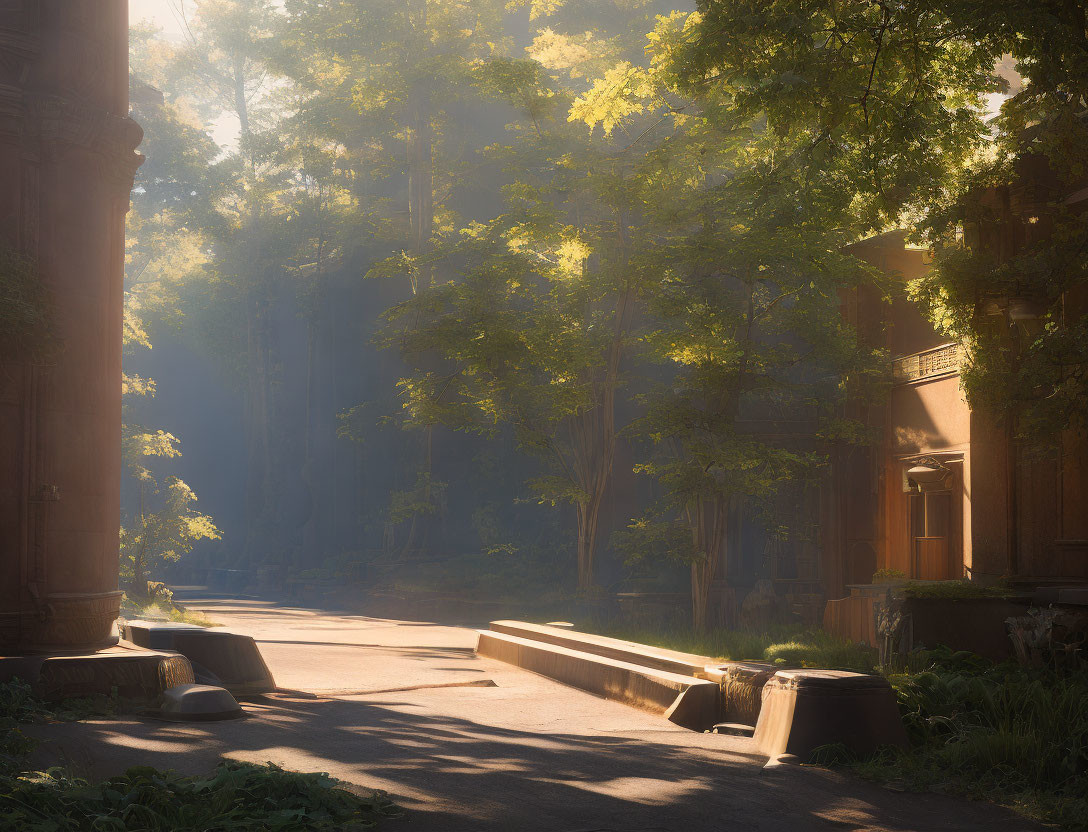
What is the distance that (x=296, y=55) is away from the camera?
1922 inches

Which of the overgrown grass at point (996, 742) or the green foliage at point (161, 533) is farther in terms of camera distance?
the green foliage at point (161, 533)

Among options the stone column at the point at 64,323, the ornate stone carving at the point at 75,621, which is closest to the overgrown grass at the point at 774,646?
the ornate stone carving at the point at 75,621

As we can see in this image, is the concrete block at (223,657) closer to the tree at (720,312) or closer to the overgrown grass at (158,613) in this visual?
the tree at (720,312)

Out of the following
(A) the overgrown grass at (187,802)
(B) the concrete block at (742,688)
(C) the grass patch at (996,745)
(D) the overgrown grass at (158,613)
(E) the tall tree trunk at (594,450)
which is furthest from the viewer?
(D) the overgrown grass at (158,613)

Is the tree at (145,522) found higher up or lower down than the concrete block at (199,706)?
higher up

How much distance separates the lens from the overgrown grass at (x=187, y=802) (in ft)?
17.7

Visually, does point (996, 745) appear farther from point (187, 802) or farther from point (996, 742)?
point (187, 802)

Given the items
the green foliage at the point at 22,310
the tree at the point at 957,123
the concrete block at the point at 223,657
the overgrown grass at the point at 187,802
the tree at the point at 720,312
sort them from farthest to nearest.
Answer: the tree at the point at 720,312
the concrete block at the point at 223,657
the green foliage at the point at 22,310
the tree at the point at 957,123
the overgrown grass at the point at 187,802

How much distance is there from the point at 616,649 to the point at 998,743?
681 centimetres

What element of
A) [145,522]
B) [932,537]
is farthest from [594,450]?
[145,522]

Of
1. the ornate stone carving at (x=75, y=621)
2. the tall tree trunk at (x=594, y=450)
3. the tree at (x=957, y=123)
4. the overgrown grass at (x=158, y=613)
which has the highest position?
the tree at (x=957, y=123)

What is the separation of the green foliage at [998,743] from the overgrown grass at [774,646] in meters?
1.93

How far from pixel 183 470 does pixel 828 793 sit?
2309 inches

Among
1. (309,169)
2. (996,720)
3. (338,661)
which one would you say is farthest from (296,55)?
(996,720)
